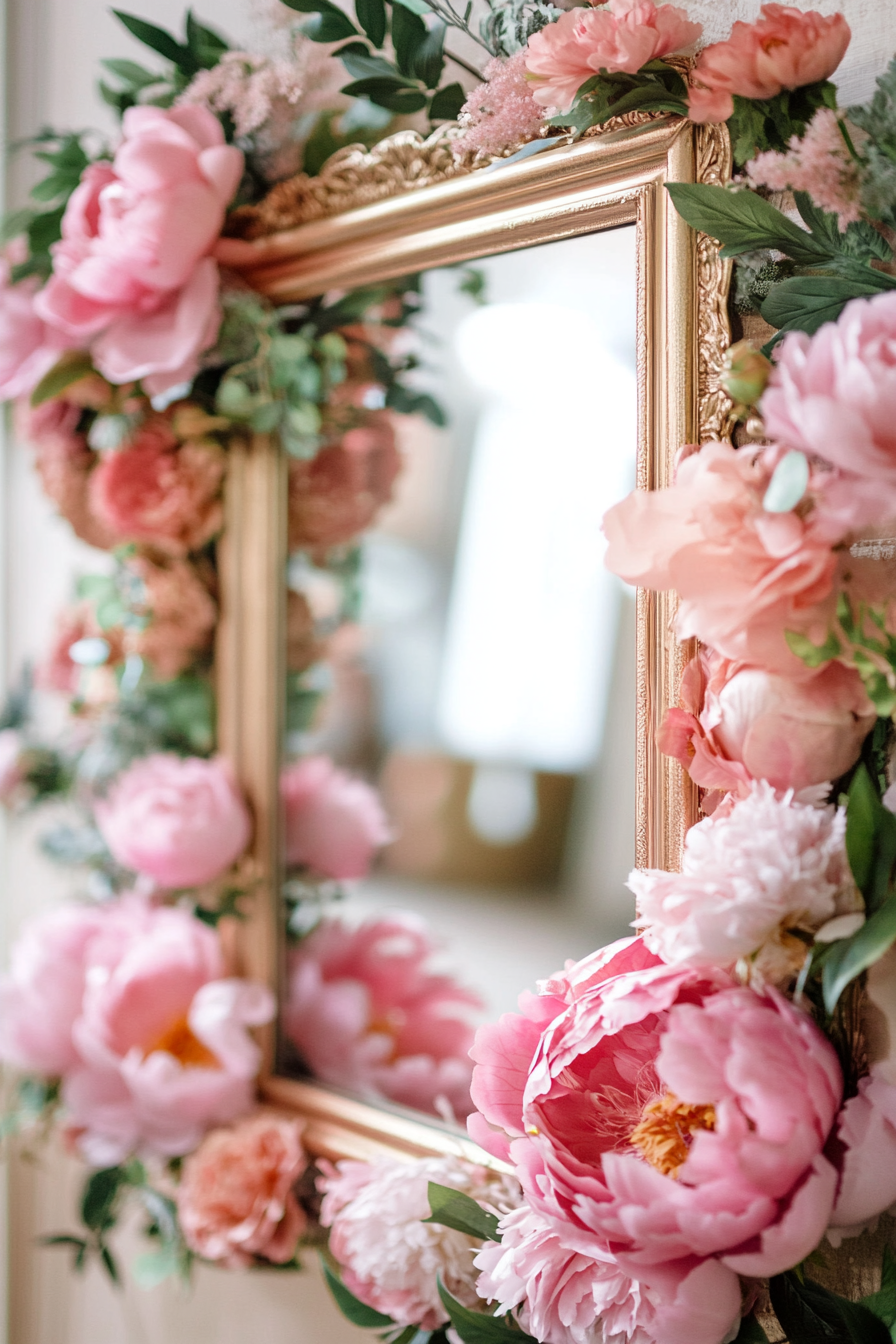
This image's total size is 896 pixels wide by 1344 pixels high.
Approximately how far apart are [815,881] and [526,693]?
1.01ft

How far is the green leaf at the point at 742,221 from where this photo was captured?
53cm

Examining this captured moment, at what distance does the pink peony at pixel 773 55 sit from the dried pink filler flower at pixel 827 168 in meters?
0.02

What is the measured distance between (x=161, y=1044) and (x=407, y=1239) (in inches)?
12.1

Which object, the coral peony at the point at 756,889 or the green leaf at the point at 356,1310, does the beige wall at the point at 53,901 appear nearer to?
the green leaf at the point at 356,1310

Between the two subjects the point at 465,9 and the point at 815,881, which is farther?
the point at 465,9

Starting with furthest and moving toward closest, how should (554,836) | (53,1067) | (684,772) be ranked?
(53,1067), (554,836), (684,772)

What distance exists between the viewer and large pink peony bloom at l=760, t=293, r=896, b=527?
1.39ft

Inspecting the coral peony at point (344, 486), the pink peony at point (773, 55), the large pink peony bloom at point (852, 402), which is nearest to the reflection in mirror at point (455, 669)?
the coral peony at point (344, 486)

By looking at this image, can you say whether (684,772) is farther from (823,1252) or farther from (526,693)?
(823,1252)

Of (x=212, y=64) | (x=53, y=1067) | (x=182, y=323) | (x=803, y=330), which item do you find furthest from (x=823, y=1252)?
(x=212, y=64)

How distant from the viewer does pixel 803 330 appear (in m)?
0.53

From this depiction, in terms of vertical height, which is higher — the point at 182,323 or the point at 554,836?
the point at 182,323

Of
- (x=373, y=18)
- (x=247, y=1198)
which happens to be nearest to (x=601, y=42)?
(x=373, y=18)

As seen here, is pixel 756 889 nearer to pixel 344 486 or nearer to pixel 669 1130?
pixel 669 1130
